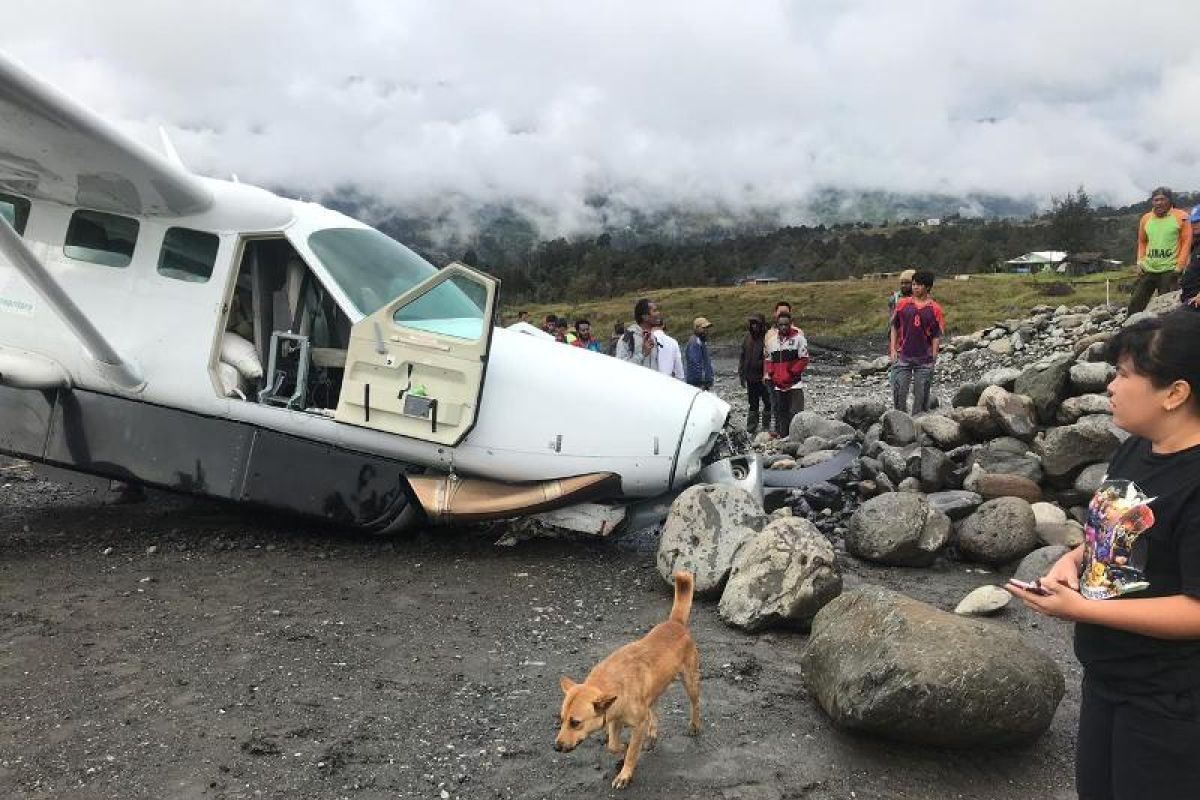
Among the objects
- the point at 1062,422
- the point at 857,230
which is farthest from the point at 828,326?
the point at 857,230

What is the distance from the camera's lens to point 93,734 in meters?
4.09

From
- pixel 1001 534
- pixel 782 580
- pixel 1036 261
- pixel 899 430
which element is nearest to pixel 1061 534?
pixel 1001 534

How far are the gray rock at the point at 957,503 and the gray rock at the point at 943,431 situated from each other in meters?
1.54

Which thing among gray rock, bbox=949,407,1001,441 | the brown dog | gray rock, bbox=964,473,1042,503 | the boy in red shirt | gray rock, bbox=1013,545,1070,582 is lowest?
the brown dog

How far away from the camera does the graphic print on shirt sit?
2160mm

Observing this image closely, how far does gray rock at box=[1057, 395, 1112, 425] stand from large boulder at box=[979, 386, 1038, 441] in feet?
0.96

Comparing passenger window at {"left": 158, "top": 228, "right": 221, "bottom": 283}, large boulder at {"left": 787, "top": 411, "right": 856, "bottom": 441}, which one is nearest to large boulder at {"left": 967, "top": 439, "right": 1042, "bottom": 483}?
large boulder at {"left": 787, "top": 411, "right": 856, "bottom": 441}

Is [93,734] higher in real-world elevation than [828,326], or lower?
lower

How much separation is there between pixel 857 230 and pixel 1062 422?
123433mm

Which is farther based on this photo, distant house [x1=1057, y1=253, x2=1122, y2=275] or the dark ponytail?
distant house [x1=1057, y1=253, x2=1122, y2=275]

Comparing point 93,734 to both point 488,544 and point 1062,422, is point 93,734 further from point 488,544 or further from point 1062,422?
point 1062,422

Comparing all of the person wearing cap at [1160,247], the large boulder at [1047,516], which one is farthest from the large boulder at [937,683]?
the person wearing cap at [1160,247]

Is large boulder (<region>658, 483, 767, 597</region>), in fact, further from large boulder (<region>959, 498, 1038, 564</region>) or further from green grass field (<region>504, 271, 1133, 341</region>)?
green grass field (<region>504, 271, 1133, 341</region>)

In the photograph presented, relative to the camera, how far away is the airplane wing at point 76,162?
17.8 feet
